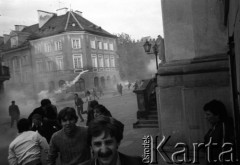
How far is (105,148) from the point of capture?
190 centimetres

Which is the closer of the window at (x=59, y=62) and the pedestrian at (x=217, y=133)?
the pedestrian at (x=217, y=133)

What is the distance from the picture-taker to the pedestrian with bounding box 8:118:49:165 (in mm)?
3779

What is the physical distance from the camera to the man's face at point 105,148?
74.3 inches

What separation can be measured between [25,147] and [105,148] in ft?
7.74

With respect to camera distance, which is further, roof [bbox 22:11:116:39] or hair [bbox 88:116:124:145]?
roof [bbox 22:11:116:39]

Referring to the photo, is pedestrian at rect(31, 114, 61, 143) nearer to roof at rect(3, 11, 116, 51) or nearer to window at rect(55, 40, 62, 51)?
roof at rect(3, 11, 116, 51)

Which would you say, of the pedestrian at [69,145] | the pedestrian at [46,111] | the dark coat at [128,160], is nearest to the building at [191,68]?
the pedestrian at [46,111]

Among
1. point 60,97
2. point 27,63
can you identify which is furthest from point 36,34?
point 60,97

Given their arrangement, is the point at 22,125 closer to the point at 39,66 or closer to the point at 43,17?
the point at 39,66

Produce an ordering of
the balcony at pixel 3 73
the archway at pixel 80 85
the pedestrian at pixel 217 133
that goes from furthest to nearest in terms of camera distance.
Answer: the archway at pixel 80 85, the balcony at pixel 3 73, the pedestrian at pixel 217 133

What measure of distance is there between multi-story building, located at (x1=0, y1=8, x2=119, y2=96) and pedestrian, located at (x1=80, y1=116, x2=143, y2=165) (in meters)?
40.6

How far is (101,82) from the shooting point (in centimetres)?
4831

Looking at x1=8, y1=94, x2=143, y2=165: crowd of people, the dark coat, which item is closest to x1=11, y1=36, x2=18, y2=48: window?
x1=8, y1=94, x2=143, y2=165: crowd of people

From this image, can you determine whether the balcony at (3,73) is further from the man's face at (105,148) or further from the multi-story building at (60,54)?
the man's face at (105,148)
